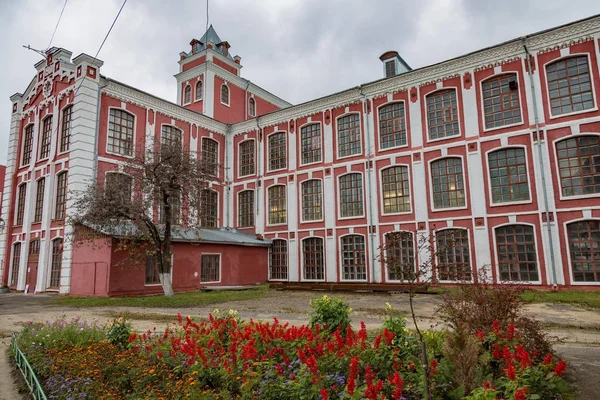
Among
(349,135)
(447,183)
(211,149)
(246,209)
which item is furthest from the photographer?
(211,149)

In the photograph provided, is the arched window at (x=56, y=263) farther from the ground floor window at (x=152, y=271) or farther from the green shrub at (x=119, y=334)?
the green shrub at (x=119, y=334)

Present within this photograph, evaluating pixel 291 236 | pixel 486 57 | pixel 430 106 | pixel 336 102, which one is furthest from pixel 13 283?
pixel 486 57

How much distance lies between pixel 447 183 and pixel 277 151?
1160cm

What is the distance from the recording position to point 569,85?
1736 centimetres

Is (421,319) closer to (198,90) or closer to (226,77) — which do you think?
(198,90)

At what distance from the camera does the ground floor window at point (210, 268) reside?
70.2 feet

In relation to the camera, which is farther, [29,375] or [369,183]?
[369,183]

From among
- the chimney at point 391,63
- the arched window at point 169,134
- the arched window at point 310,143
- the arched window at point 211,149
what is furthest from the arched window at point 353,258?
the arched window at point 169,134

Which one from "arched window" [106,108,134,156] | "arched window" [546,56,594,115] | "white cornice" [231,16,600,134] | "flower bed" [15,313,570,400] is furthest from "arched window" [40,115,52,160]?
"arched window" [546,56,594,115]

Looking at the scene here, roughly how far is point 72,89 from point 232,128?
10753mm

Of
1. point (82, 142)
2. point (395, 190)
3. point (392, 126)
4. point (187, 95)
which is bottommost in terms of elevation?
point (395, 190)

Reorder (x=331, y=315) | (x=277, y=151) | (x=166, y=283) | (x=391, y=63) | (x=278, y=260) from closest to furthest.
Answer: (x=331, y=315), (x=166, y=283), (x=278, y=260), (x=391, y=63), (x=277, y=151)

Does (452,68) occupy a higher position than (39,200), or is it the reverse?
(452,68)

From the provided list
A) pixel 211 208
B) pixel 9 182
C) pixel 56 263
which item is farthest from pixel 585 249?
pixel 9 182
